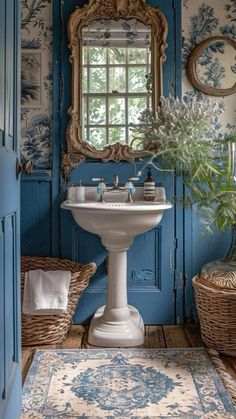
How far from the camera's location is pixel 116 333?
2.14 m

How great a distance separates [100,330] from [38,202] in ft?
2.86

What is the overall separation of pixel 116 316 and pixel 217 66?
64.7 inches

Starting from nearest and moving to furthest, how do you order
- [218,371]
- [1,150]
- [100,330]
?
[1,150], [218,371], [100,330]

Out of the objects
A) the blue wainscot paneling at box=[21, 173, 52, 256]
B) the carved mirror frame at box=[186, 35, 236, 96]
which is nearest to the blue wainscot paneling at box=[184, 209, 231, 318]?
the carved mirror frame at box=[186, 35, 236, 96]

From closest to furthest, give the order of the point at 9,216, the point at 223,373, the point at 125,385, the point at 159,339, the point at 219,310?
the point at 9,216, the point at 125,385, the point at 223,373, the point at 219,310, the point at 159,339

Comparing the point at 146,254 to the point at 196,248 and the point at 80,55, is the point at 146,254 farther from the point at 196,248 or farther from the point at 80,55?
the point at 80,55

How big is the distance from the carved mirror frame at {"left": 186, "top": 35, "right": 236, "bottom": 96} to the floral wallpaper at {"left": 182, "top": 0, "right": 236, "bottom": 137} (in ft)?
0.09

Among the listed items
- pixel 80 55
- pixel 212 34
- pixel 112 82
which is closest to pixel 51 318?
pixel 112 82

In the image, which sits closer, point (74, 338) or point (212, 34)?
point (74, 338)

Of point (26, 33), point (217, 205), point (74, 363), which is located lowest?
point (74, 363)

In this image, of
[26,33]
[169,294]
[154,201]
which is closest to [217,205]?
[154,201]

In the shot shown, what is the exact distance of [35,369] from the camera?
72.4 inches

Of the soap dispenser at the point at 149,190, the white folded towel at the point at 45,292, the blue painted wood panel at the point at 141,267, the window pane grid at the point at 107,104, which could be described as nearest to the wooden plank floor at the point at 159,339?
the blue painted wood panel at the point at 141,267

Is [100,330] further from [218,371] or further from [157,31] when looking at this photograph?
[157,31]
